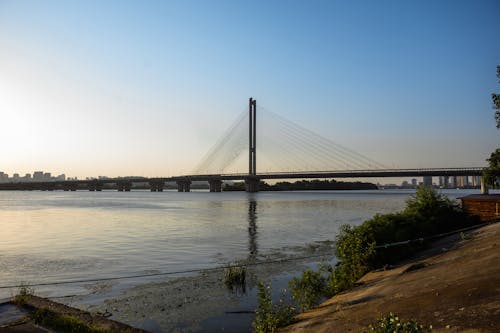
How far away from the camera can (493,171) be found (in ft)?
65.0

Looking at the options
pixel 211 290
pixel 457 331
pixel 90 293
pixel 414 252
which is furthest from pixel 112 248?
pixel 457 331

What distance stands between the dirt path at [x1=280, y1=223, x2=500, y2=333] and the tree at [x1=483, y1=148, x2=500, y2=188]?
9083 mm

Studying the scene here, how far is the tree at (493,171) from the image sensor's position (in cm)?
1973

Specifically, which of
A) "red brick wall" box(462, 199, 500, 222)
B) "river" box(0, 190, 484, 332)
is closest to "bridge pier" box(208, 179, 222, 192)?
"river" box(0, 190, 484, 332)

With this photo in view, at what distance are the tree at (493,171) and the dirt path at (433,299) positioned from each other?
9083 millimetres

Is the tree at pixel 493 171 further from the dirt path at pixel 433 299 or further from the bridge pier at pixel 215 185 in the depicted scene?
the bridge pier at pixel 215 185

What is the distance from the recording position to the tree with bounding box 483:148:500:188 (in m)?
19.7

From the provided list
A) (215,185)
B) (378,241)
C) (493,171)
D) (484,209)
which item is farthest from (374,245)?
(215,185)

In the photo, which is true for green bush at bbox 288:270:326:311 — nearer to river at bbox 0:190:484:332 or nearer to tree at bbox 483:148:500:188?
river at bbox 0:190:484:332

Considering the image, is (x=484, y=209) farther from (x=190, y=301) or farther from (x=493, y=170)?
(x=190, y=301)

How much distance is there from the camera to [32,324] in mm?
8320

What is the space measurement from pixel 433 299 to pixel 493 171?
48.6ft

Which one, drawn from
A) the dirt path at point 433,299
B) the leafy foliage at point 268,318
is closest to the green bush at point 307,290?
the dirt path at point 433,299

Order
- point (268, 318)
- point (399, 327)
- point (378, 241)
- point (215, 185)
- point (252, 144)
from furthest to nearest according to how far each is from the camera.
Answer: point (215, 185), point (252, 144), point (378, 241), point (268, 318), point (399, 327)
